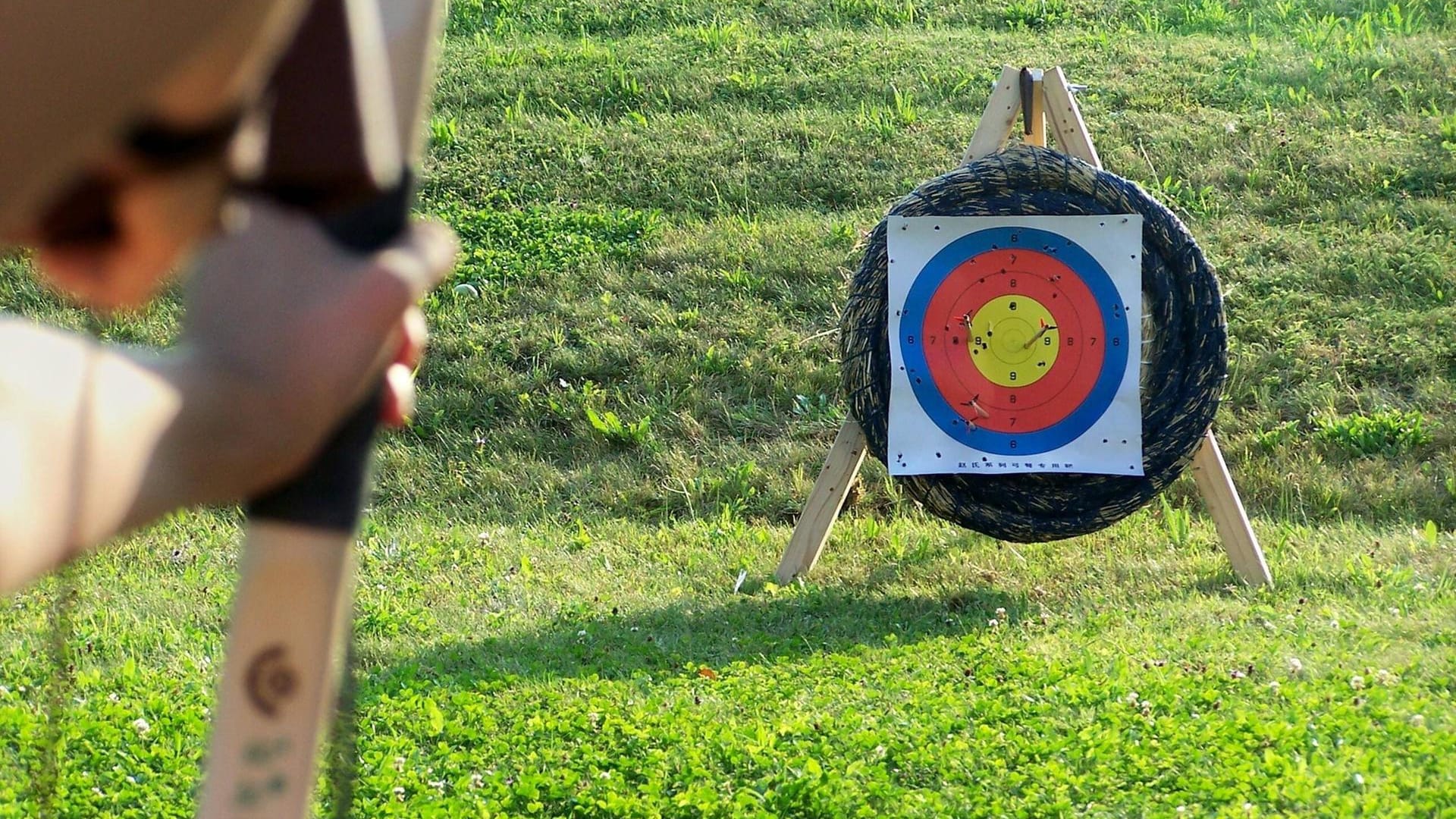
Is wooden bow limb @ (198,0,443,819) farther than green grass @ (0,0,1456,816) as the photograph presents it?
No

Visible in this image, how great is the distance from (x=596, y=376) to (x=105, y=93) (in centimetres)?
609

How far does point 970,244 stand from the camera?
15.9ft

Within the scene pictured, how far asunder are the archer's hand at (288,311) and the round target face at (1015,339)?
12.7 feet

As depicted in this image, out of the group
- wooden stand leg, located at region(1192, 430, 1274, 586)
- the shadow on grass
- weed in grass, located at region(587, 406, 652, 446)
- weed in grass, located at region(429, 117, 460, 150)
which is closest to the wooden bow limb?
the shadow on grass

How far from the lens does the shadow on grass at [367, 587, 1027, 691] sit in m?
4.08

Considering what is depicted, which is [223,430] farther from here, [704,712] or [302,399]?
[704,712]

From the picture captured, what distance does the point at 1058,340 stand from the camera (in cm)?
488

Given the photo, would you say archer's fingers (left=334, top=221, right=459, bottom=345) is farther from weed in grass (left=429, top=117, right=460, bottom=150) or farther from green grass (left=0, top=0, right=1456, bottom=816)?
weed in grass (left=429, top=117, right=460, bottom=150)

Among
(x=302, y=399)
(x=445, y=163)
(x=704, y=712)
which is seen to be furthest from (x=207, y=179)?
(x=445, y=163)

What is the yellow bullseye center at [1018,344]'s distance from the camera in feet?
16.0

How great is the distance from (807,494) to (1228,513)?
1889mm

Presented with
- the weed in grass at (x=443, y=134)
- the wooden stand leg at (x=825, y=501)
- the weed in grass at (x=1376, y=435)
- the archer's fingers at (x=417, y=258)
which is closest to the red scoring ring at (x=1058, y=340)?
the wooden stand leg at (x=825, y=501)

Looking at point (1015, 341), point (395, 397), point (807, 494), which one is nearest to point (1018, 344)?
point (1015, 341)

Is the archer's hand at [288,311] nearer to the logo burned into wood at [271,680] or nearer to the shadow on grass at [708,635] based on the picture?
the logo burned into wood at [271,680]
